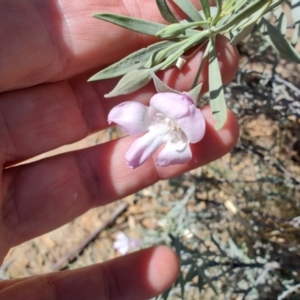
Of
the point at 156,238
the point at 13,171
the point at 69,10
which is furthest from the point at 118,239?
Result: the point at 69,10

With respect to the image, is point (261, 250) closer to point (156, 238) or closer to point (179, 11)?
point (156, 238)

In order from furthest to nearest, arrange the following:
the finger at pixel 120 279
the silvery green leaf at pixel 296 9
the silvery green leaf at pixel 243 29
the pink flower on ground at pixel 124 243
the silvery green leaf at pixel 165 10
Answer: the pink flower on ground at pixel 124 243 → the finger at pixel 120 279 → the silvery green leaf at pixel 296 9 → the silvery green leaf at pixel 165 10 → the silvery green leaf at pixel 243 29

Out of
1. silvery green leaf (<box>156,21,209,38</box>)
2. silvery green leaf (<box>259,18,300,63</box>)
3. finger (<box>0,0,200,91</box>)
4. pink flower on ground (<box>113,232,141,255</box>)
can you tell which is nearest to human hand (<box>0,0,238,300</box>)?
finger (<box>0,0,200,91</box>)

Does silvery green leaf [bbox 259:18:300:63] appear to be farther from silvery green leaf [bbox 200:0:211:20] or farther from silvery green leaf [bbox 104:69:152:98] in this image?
silvery green leaf [bbox 104:69:152:98]

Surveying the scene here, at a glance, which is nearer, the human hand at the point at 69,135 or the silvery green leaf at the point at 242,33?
the silvery green leaf at the point at 242,33

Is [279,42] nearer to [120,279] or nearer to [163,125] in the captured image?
[163,125]

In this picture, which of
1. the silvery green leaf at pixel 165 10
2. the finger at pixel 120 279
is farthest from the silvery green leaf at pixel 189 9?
the finger at pixel 120 279

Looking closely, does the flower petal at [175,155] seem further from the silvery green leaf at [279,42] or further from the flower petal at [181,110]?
the silvery green leaf at [279,42]

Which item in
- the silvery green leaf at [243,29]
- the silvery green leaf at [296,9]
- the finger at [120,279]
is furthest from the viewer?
the finger at [120,279]
